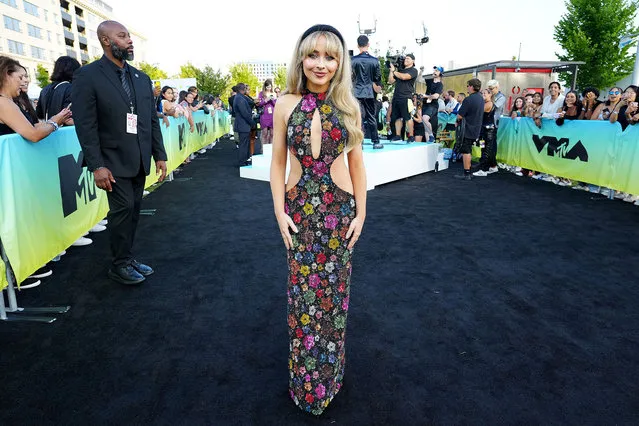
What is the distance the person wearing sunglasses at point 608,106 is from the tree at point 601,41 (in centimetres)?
2368

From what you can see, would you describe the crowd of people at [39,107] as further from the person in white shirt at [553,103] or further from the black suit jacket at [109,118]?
the person in white shirt at [553,103]

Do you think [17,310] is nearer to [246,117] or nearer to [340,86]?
[340,86]

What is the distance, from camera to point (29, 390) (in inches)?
89.7

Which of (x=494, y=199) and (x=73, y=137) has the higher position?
(x=73, y=137)

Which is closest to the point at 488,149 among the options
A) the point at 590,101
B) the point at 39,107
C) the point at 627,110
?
the point at 590,101

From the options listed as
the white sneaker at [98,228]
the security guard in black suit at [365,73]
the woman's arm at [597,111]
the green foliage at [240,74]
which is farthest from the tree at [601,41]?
the green foliage at [240,74]

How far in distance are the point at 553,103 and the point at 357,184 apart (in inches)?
329

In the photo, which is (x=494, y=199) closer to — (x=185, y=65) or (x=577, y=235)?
(x=577, y=235)

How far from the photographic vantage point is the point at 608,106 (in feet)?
24.3

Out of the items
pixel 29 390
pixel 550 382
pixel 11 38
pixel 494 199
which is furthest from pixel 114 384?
pixel 11 38

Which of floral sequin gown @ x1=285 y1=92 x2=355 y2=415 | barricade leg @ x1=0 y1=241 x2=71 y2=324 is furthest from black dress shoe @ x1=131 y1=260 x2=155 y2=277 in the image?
floral sequin gown @ x1=285 y1=92 x2=355 y2=415

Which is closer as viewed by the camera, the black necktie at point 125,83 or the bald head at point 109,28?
the bald head at point 109,28

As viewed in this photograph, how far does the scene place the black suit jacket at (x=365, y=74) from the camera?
24.1ft

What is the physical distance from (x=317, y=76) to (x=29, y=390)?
2330 millimetres
